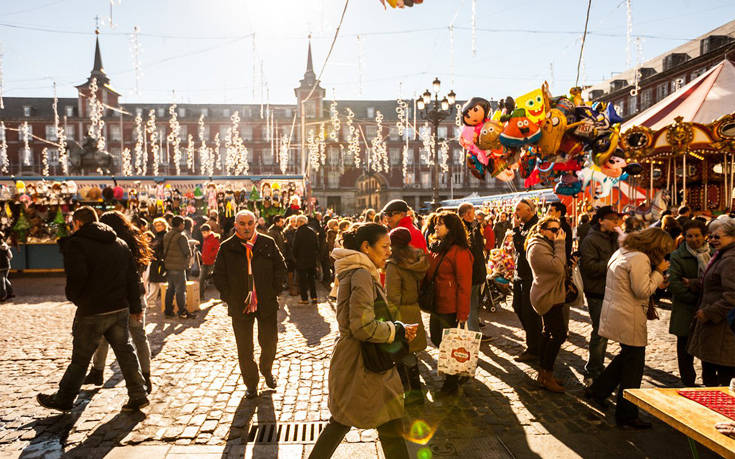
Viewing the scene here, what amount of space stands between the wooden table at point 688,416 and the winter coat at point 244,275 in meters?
3.14

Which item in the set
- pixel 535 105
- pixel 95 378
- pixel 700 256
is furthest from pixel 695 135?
pixel 95 378

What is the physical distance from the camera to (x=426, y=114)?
15.2m

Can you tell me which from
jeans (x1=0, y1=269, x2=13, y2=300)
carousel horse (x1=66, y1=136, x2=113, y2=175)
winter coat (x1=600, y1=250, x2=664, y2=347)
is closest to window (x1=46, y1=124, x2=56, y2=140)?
carousel horse (x1=66, y1=136, x2=113, y2=175)

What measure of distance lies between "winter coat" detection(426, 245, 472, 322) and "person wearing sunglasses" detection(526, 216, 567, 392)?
0.67 metres

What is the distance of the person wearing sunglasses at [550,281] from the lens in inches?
164

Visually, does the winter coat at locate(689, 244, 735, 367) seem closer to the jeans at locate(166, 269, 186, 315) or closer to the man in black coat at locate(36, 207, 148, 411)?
the man in black coat at locate(36, 207, 148, 411)

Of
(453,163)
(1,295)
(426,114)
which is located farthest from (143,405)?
(453,163)

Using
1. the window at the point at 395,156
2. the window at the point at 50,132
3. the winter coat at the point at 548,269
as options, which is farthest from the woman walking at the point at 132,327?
the window at the point at 50,132

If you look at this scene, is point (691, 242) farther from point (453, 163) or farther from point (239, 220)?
point (453, 163)

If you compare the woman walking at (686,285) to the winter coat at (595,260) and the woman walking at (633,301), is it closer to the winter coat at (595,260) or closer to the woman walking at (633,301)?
the winter coat at (595,260)

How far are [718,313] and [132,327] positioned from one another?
5.08m

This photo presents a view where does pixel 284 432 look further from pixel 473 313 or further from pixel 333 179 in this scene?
pixel 333 179

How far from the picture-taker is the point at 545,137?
6621 mm

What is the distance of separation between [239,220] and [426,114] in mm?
11983
